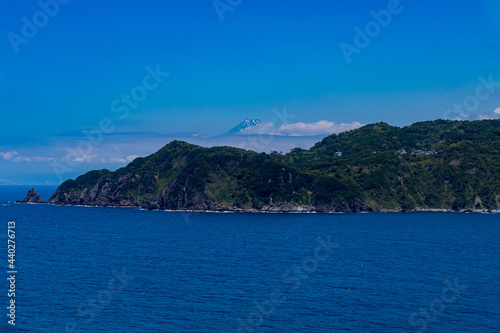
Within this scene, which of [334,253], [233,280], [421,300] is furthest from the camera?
[334,253]

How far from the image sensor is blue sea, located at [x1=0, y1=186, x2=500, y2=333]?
69125mm

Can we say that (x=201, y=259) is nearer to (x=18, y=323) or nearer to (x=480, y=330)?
(x=18, y=323)

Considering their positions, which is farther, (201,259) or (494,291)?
(201,259)

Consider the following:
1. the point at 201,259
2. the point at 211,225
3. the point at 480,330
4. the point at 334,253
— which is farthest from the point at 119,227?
A: the point at 480,330

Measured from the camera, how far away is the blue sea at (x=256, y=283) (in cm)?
6912

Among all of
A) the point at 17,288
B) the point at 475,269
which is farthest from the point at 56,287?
the point at 475,269

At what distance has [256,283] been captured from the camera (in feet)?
299

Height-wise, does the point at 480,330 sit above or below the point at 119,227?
below

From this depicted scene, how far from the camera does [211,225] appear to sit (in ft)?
639

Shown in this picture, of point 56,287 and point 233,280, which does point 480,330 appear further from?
point 56,287

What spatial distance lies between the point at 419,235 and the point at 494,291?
75993mm

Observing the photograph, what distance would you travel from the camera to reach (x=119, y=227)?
18762cm

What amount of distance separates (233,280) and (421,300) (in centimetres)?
3507

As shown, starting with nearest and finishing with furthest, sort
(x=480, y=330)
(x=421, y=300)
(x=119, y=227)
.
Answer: (x=480, y=330)
(x=421, y=300)
(x=119, y=227)
